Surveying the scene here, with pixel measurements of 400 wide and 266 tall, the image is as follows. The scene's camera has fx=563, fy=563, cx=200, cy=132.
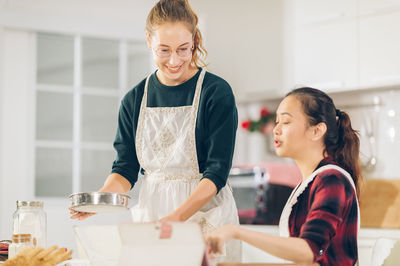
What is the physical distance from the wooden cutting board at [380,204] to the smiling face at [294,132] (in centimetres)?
181

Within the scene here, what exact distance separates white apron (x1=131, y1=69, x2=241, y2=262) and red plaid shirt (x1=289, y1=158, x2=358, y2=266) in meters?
0.28

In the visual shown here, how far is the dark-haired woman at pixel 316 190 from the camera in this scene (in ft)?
3.58

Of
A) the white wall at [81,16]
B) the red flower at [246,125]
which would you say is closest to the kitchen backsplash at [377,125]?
the red flower at [246,125]

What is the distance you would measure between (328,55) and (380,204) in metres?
0.99

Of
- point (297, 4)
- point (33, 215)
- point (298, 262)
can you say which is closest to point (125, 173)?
point (33, 215)

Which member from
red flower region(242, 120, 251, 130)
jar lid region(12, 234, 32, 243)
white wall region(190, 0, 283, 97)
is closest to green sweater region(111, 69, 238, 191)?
jar lid region(12, 234, 32, 243)

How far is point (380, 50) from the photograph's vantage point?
329 cm

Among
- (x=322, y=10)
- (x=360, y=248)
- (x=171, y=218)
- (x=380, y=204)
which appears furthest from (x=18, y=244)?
(x=322, y=10)

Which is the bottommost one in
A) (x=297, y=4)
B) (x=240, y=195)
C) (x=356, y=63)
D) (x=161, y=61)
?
(x=240, y=195)

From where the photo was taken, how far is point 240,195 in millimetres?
3482

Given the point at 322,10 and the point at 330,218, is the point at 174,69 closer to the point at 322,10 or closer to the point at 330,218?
the point at 330,218

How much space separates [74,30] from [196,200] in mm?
2255

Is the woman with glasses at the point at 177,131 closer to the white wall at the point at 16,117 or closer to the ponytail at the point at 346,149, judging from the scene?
the ponytail at the point at 346,149

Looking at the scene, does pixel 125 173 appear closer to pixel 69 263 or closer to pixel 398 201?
pixel 69 263
